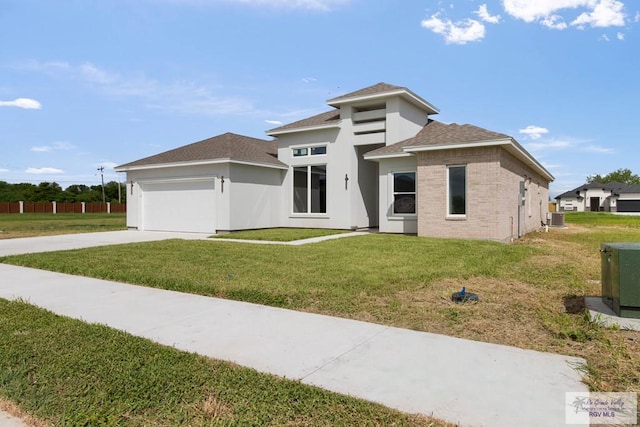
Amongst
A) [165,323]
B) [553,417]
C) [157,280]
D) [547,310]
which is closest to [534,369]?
[553,417]

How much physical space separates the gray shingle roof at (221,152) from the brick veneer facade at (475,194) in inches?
324

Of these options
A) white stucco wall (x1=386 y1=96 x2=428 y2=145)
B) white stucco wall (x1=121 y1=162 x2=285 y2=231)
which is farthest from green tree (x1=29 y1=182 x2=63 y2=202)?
white stucco wall (x1=386 y1=96 x2=428 y2=145)

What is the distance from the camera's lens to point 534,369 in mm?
3551

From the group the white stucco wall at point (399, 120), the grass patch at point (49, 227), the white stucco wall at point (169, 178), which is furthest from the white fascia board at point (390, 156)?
the grass patch at point (49, 227)

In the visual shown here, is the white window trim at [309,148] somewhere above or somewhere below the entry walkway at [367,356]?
above

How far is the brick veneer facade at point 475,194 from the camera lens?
14.0 meters

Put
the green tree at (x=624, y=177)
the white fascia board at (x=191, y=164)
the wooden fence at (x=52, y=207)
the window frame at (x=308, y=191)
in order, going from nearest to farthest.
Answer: the white fascia board at (x=191, y=164) < the window frame at (x=308, y=191) < the wooden fence at (x=52, y=207) < the green tree at (x=624, y=177)

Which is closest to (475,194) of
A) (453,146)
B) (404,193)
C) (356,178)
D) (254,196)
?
(453,146)

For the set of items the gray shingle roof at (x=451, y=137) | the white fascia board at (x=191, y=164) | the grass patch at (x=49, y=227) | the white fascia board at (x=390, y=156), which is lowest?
the grass patch at (x=49, y=227)

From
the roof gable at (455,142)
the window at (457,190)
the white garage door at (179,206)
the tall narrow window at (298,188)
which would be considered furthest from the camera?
the tall narrow window at (298,188)

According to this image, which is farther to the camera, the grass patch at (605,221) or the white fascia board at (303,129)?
the grass patch at (605,221)

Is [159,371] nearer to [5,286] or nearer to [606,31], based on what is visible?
[5,286]

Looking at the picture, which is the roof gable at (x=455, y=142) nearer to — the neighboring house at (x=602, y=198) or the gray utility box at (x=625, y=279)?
the gray utility box at (x=625, y=279)

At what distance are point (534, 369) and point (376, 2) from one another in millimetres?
12890
